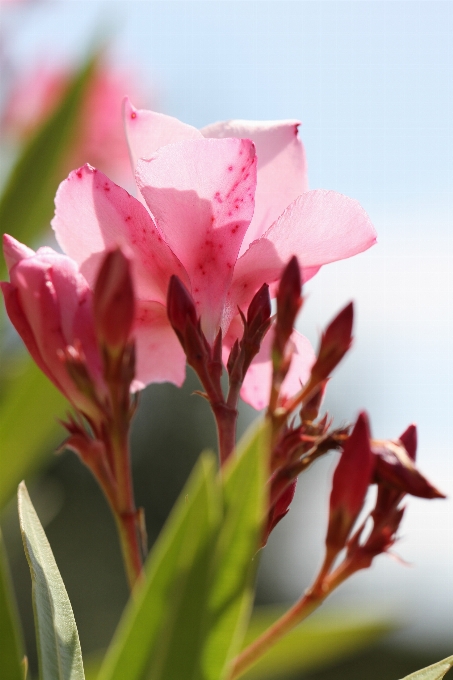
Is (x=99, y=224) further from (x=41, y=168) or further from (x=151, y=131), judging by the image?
(x=41, y=168)

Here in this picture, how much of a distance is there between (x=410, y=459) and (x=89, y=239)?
284 millimetres

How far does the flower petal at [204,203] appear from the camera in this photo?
23.0 inches


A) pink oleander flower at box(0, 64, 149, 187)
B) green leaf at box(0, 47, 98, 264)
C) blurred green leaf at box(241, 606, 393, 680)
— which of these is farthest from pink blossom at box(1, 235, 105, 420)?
pink oleander flower at box(0, 64, 149, 187)

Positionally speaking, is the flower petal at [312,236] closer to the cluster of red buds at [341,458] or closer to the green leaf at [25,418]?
the cluster of red buds at [341,458]

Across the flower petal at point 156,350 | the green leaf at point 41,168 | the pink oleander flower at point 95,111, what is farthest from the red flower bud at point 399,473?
the pink oleander flower at point 95,111

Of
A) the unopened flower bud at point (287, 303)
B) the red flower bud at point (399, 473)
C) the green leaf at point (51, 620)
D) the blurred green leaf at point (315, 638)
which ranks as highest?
the unopened flower bud at point (287, 303)

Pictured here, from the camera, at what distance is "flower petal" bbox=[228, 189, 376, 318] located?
589 millimetres

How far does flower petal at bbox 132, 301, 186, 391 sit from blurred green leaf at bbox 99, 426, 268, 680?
0.28 meters

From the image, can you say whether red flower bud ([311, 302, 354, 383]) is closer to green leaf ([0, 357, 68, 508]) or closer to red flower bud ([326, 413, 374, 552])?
red flower bud ([326, 413, 374, 552])

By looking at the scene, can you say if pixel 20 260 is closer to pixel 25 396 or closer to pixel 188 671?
pixel 188 671

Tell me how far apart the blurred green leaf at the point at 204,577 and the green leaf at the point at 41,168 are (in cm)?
114

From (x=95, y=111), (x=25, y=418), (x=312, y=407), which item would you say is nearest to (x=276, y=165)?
(x=312, y=407)

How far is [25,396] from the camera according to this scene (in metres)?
1.34

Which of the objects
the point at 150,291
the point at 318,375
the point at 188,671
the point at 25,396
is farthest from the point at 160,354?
the point at 25,396
